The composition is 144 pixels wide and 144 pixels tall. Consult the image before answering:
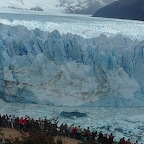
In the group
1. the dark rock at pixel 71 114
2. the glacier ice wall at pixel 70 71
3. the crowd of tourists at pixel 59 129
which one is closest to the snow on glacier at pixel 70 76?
the glacier ice wall at pixel 70 71

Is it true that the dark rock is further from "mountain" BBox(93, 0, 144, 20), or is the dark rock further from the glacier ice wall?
"mountain" BBox(93, 0, 144, 20)

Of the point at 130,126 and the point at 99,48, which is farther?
the point at 99,48

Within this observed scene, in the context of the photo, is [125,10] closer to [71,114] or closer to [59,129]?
[71,114]

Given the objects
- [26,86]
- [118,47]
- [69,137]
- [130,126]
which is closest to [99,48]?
[118,47]

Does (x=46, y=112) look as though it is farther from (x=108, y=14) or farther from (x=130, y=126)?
(x=108, y=14)

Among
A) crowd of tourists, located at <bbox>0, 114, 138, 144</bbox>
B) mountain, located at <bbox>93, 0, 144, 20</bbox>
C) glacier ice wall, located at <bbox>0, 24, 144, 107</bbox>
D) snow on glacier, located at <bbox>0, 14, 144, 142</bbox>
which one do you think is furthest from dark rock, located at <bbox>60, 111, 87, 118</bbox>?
mountain, located at <bbox>93, 0, 144, 20</bbox>
